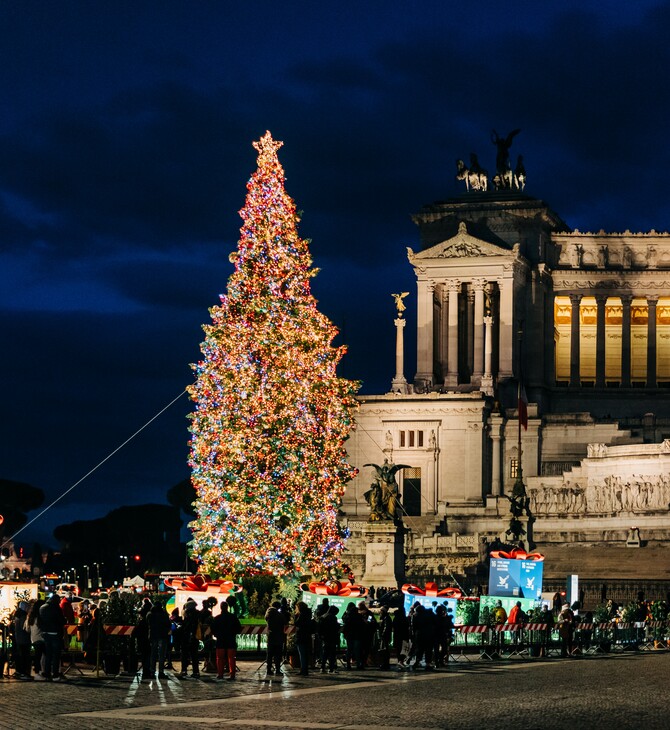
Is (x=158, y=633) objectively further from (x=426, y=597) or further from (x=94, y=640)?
(x=426, y=597)

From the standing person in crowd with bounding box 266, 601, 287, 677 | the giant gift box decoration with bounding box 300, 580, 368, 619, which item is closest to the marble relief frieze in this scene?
the giant gift box decoration with bounding box 300, 580, 368, 619

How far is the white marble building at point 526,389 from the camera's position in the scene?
84.3m

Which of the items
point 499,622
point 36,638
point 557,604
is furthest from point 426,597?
point 36,638

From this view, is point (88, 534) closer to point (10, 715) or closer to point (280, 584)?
point (280, 584)

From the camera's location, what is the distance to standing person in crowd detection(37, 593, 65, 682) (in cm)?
3538

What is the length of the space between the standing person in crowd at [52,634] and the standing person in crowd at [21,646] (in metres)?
0.49

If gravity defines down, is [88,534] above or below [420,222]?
below

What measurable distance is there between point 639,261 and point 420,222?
1535 cm

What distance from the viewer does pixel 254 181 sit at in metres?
54.6

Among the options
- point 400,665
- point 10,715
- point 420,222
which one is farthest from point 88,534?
point 10,715

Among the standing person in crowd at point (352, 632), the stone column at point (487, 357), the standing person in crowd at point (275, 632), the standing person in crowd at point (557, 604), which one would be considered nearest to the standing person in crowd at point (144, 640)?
the standing person in crowd at point (275, 632)

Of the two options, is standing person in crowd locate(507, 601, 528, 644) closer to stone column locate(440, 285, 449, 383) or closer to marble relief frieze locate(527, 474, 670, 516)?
marble relief frieze locate(527, 474, 670, 516)

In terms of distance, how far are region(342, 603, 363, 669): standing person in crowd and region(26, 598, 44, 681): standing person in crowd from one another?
278 inches

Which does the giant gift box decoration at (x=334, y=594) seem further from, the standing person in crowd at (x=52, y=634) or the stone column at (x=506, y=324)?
the stone column at (x=506, y=324)
